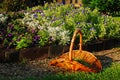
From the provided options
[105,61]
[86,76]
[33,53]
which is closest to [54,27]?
[33,53]

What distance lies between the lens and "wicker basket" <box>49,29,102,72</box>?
291 inches

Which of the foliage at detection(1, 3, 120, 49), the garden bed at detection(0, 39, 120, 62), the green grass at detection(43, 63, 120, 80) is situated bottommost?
the green grass at detection(43, 63, 120, 80)

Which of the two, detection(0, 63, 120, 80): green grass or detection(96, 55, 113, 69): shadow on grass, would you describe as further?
detection(96, 55, 113, 69): shadow on grass

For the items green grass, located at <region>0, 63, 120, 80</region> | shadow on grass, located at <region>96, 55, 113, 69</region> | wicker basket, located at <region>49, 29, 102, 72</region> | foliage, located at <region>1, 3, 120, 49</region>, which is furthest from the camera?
foliage, located at <region>1, 3, 120, 49</region>

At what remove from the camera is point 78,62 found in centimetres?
755

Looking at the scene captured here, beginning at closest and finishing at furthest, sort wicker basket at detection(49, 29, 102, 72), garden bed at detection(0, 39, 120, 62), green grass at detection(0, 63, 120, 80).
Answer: green grass at detection(0, 63, 120, 80), wicker basket at detection(49, 29, 102, 72), garden bed at detection(0, 39, 120, 62)

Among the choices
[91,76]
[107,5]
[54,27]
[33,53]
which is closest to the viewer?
[91,76]

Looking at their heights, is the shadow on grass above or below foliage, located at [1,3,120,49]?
below

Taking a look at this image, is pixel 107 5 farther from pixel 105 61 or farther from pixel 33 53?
pixel 33 53

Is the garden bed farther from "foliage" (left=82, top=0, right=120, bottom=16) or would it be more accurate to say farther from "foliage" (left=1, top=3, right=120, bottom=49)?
"foliage" (left=82, top=0, right=120, bottom=16)

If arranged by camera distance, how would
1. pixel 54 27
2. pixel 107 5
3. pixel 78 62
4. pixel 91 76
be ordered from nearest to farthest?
pixel 91 76
pixel 78 62
pixel 54 27
pixel 107 5

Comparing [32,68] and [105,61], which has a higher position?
[32,68]

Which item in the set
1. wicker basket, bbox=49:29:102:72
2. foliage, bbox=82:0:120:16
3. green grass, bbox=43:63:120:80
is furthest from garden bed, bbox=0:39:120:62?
foliage, bbox=82:0:120:16

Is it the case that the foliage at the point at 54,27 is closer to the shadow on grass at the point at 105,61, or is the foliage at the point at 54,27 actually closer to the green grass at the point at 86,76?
the shadow on grass at the point at 105,61
